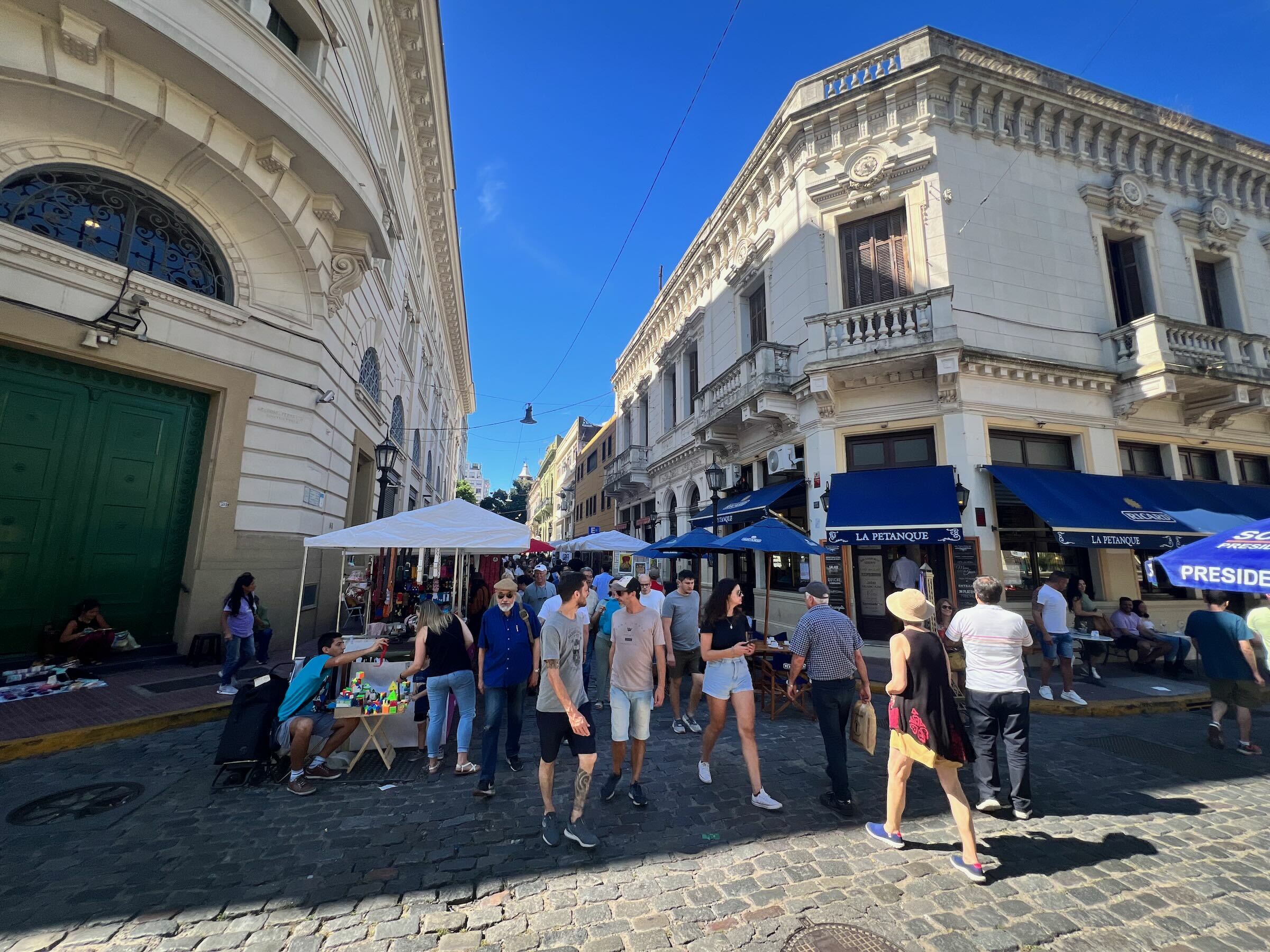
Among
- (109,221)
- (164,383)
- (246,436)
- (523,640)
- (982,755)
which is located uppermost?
(109,221)

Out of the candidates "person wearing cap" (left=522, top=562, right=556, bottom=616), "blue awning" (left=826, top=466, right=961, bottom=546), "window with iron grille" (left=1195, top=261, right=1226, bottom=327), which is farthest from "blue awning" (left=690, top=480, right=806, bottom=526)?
"window with iron grille" (left=1195, top=261, right=1226, bottom=327)

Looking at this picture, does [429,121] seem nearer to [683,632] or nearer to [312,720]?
[683,632]

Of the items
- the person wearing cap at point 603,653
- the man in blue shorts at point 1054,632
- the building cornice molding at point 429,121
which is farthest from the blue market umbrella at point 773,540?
the building cornice molding at point 429,121

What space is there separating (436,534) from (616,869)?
5.17 metres

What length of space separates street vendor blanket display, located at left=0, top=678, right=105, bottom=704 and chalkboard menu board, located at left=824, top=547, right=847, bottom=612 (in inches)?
480

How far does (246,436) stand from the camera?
30.4ft

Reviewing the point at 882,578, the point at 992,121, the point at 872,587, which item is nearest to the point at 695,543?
the point at 872,587

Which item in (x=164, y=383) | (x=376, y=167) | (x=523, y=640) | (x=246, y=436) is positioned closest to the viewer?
(x=523, y=640)

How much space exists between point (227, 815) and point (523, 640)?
264 centimetres

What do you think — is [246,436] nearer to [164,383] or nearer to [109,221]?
[164,383]

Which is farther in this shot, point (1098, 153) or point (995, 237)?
point (1098, 153)

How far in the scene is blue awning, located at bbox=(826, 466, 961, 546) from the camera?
10.2 m

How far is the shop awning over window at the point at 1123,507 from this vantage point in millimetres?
10117

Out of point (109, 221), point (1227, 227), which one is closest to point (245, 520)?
point (109, 221)
